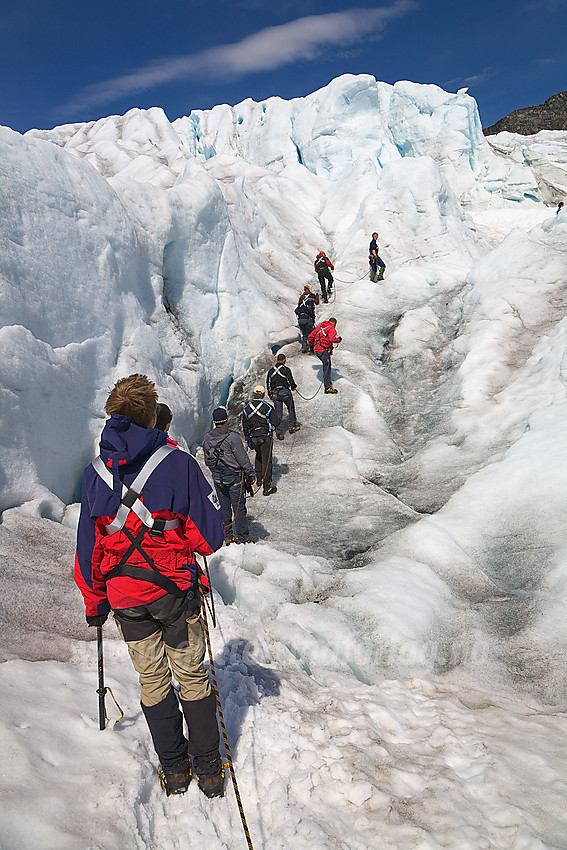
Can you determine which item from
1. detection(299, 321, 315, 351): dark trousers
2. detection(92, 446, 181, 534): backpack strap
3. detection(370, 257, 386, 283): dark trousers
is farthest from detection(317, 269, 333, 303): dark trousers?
detection(92, 446, 181, 534): backpack strap

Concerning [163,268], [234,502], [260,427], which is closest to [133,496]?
[234,502]

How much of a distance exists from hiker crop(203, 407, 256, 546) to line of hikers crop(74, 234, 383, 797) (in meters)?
3.48

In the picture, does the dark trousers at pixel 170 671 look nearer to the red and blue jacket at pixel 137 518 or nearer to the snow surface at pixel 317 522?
the red and blue jacket at pixel 137 518

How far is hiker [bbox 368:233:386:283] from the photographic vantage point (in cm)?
1542

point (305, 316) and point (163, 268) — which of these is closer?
point (163, 268)

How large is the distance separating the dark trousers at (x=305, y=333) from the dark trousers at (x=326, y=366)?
1789 millimetres

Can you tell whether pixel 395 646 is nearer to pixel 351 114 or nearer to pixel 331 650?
pixel 331 650

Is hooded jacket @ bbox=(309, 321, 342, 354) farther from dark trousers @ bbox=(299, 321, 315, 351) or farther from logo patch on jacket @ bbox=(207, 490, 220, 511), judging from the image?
logo patch on jacket @ bbox=(207, 490, 220, 511)

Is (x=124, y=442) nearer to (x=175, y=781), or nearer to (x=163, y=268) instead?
(x=175, y=781)

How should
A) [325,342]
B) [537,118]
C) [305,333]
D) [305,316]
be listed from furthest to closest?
[537,118]
[305,333]
[305,316]
[325,342]

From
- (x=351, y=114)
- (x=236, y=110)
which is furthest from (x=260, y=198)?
(x=236, y=110)

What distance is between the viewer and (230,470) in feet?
21.1

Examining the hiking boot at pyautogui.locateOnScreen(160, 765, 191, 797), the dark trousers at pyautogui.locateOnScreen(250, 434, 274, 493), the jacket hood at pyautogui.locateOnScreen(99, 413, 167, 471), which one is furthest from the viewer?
the dark trousers at pyautogui.locateOnScreen(250, 434, 274, 493)

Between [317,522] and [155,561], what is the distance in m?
5.31
